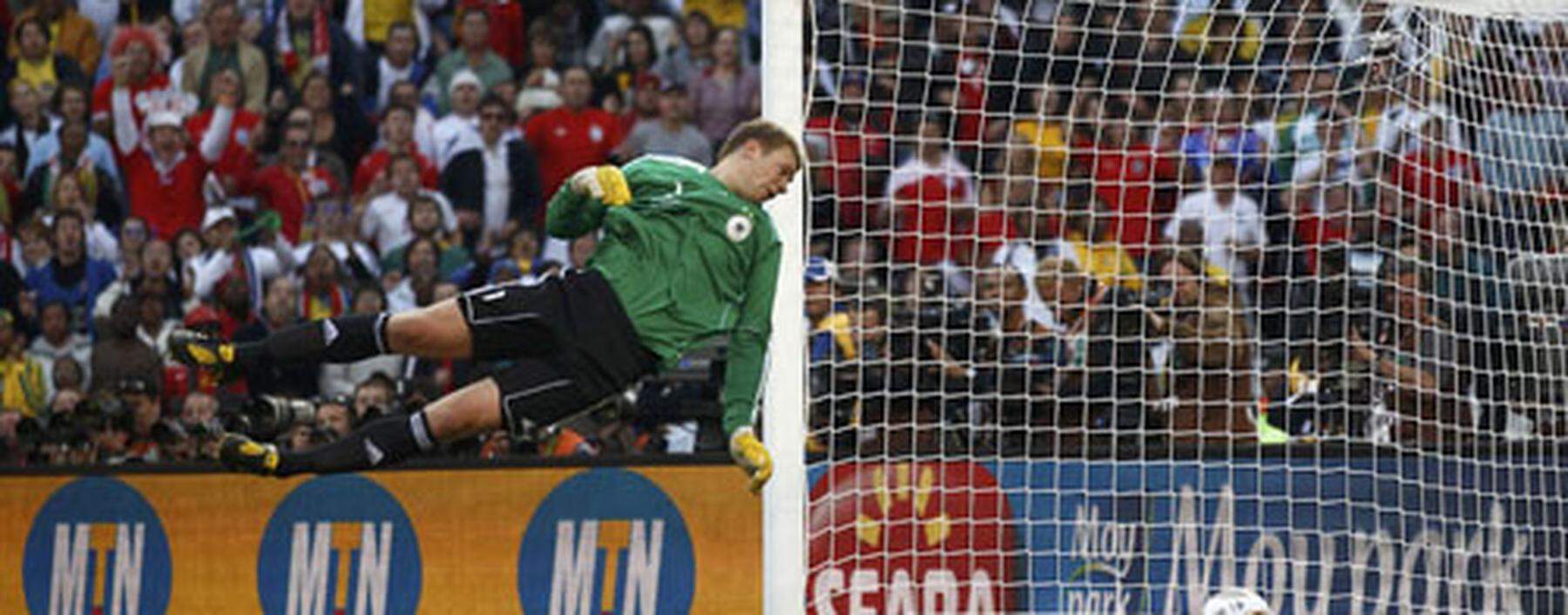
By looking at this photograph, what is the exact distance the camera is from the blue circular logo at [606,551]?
828 centimetres

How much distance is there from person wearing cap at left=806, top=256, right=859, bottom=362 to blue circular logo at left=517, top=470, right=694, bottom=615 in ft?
2.68

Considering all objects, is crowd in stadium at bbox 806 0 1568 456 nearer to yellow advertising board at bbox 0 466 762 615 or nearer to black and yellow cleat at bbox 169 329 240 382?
yellow advertising board at bbox 0 466 762 615

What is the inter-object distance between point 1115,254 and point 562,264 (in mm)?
2265

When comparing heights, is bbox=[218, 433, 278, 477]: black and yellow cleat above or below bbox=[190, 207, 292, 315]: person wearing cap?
below

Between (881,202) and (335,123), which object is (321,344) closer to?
(881,202)

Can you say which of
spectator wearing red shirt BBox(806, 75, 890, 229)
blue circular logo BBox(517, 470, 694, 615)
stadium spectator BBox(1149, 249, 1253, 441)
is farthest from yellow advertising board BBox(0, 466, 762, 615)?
stadium spectator BBox(1149, 249, 1253, 441)

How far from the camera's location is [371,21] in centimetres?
1087

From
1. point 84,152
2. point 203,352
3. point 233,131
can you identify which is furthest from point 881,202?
point 84,152

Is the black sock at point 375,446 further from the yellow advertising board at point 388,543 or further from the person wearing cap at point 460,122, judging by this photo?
the person wearing cap at point 460,122

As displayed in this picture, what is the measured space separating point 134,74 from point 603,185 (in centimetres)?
556

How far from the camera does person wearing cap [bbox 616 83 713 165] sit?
9.87 metres

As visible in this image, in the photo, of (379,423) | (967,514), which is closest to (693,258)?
(379,423)

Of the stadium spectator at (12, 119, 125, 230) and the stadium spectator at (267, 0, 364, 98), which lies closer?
the stadium spectator at (12, 119, 125, 230)

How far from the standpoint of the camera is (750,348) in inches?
251
